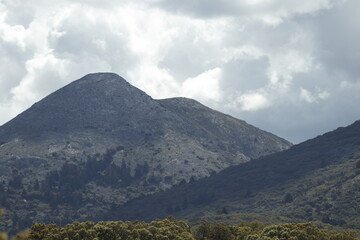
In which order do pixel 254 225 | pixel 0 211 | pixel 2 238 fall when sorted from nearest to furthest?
pixel 2 238 → pixel 0 211 → pixel 254 225

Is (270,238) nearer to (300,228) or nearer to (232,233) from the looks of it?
(300,228)

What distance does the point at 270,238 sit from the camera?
9675cm

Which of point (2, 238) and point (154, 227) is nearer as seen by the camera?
point (2, 238)

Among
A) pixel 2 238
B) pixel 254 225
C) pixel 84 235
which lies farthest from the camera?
pixel 254 225

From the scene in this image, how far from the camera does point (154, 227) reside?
102m

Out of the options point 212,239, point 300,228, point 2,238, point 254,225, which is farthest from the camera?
point 254,225

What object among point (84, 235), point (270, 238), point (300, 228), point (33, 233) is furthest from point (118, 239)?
point (300, 228)

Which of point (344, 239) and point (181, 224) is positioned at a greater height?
point (181, 224)

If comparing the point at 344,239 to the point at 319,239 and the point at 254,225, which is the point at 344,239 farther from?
the point at 254,225

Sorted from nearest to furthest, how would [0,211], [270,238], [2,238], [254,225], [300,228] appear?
1. [2,238]
2. [0,211]
3. [270,238]
4. [300,228]
5. [254,225]

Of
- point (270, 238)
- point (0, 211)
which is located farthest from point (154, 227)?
point (0, 211)

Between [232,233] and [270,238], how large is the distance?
2086 cm

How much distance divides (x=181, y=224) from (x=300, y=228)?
27.1 metres

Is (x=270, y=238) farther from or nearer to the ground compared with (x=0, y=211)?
nearer to the ground
